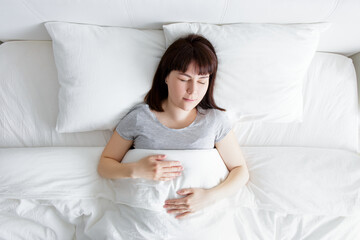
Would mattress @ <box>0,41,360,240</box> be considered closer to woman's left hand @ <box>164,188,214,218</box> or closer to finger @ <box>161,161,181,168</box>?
woman's left hand @ <box>164,188,214,218</box>

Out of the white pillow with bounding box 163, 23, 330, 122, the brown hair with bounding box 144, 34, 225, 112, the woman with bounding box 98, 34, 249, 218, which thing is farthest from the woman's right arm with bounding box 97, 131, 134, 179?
the white pillow with bounding box 163, 23, 330, 122

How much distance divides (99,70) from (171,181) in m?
0.56

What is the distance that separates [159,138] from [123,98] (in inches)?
9.3

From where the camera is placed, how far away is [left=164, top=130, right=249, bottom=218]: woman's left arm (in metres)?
0.93

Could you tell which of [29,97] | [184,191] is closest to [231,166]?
[184,191]

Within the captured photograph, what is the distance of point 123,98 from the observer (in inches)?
41.6

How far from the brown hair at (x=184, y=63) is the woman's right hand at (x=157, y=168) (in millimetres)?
236

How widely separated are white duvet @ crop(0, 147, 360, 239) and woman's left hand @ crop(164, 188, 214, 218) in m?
0.03

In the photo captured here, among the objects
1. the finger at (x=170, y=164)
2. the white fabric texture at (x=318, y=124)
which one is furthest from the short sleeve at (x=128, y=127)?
the white fabric texture at (x=318, y=124)

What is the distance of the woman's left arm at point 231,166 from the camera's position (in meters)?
0.98

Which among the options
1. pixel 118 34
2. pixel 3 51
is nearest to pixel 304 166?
pixel 118 34

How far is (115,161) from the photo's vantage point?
3.37ft

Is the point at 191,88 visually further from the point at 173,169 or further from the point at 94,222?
the point at 94,222

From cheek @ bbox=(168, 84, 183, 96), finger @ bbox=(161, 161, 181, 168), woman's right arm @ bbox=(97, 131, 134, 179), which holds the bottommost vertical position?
woman's right arm @ bbox=(97, 131, 134, 179)
